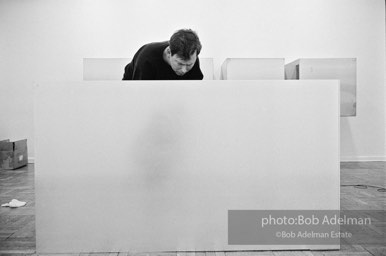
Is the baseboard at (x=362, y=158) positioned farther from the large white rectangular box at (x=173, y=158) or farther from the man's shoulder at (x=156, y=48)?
the large white rectangular box at (x=173, y=158)

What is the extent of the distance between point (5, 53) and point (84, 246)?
360 centimetres

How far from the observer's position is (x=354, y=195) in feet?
7.73

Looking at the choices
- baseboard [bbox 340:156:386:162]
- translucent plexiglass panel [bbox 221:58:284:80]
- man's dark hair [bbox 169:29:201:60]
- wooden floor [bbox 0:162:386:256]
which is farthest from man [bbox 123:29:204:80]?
baseboard [bbox 340:156:386:162]

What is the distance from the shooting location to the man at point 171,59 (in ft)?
5.77

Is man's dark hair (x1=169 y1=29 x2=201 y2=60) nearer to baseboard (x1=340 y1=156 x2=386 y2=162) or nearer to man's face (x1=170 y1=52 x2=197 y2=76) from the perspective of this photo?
man's face (x1=170 y1=52 x2=197 y2=76)

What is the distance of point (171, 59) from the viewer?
186 centimetres

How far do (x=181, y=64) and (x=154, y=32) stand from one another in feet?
8.01

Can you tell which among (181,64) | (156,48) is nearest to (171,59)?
(181,64)

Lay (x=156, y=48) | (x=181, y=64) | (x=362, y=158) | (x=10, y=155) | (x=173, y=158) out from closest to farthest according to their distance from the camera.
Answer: (x=173, y=158) < (x=181, y=64) < (x=156, y=48) < (x=10, y=155) < (x=362, y=158)

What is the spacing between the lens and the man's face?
180cm

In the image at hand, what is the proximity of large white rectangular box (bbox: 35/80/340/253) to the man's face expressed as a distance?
549 millimetres

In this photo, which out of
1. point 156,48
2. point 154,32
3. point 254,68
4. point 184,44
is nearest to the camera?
point 184,44

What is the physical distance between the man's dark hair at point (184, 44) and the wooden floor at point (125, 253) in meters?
0.94

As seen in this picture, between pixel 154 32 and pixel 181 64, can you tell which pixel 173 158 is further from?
pixel 154 32
